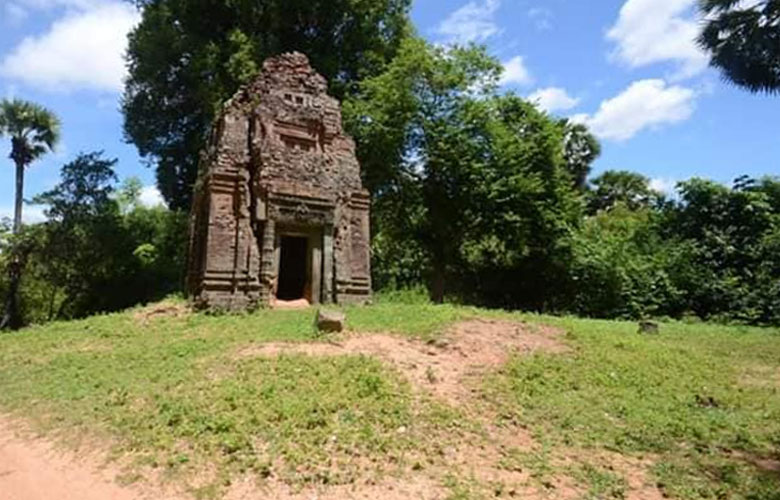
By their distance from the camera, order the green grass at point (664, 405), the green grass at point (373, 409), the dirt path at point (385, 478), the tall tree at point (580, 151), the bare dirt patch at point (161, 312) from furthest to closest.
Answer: the tall tree at point (580, 151), the bare dirt patch at point (161, 312), the green grass at point (664, 405), the green grass at point (373, 409), the dirt path at point (385, 478)

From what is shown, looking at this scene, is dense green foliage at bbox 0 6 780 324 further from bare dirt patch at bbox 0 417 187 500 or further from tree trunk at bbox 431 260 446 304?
bare dirt patch at bbox 0 417 187 500

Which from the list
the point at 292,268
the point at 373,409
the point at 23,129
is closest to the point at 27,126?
the point at 23,129

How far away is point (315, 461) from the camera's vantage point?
5.75 m

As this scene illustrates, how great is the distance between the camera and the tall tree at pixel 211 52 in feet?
71.2

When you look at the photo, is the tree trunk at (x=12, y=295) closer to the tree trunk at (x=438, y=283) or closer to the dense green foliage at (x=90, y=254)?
the dense green foliage at (x=90, y=254)

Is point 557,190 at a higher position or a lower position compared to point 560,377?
higher

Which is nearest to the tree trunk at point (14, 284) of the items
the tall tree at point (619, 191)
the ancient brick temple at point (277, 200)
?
the ancient brick temple at point (277, 200)

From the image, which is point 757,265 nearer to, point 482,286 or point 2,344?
point 482,286

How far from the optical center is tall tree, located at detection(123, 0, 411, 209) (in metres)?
21.7

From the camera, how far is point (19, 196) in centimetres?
2252

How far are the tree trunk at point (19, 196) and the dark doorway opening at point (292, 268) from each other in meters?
11.5

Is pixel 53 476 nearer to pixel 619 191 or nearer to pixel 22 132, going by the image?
pixel 22 132

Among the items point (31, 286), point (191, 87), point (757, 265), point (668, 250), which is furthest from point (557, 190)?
point (31, 286)

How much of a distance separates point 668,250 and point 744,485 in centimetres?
1804
